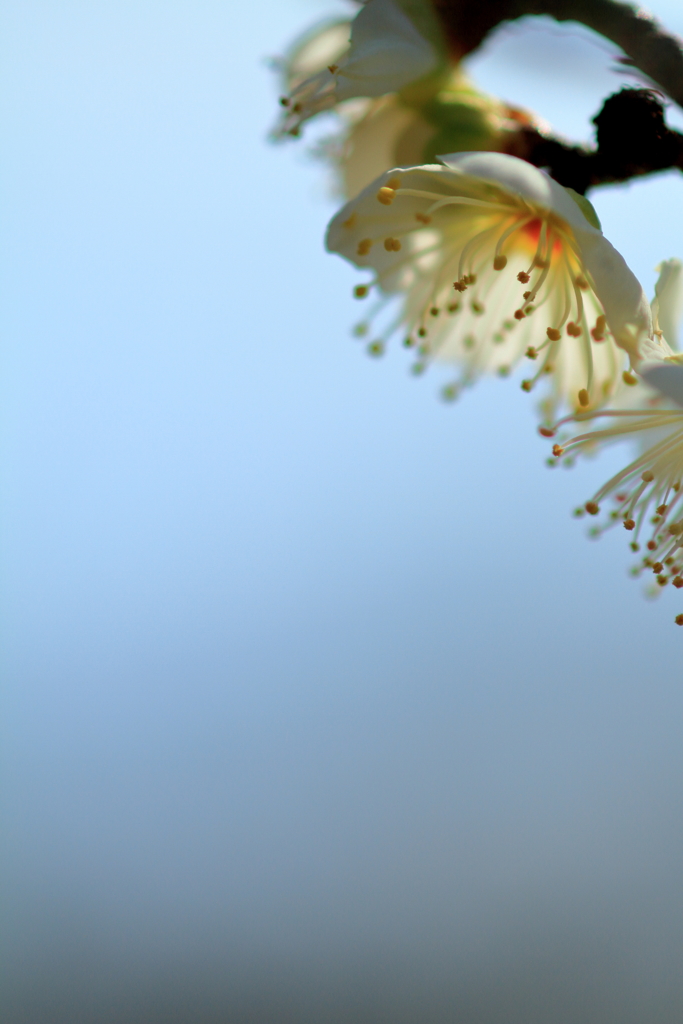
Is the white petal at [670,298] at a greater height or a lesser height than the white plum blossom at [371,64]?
lesser

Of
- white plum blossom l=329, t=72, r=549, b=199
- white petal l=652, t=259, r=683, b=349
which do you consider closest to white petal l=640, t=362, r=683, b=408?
white petal l=652, t=259, r=683, b=349

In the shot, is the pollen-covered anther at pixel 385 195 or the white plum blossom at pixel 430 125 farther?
the white plum blossom at pixel 430 125

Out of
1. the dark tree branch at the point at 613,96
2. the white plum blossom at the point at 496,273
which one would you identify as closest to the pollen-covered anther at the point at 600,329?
the white plum blossom at the point at 496,273

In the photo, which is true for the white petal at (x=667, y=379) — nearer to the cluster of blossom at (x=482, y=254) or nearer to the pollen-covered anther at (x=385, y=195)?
the cluster of blossom at (x=482, y=254)

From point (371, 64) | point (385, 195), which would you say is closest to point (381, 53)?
point (371, 64)

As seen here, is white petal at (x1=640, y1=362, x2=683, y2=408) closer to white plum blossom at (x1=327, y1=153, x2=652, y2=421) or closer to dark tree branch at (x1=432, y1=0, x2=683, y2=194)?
white plum blossom at (x1=327, y1=153, x2=652, y2=421)

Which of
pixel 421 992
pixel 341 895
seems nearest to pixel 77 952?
pixel 341 895

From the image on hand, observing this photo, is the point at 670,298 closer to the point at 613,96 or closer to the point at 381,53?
the point at 613,96

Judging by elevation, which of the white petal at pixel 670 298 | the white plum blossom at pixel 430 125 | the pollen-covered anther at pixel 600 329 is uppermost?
the white plum blossom at pixel 430 125
